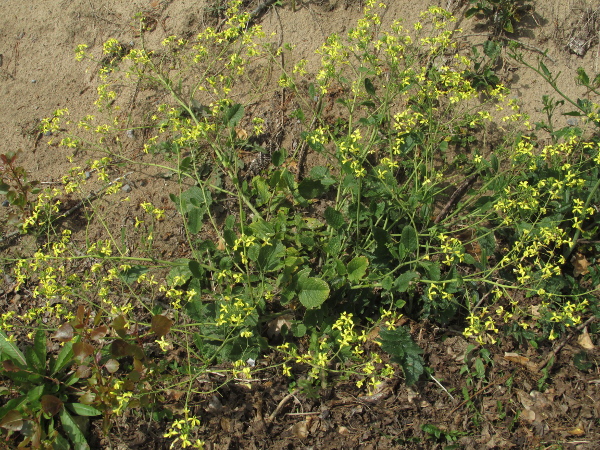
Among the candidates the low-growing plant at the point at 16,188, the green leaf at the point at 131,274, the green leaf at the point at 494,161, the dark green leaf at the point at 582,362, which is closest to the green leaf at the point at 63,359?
the green leaf at the point at 131,274

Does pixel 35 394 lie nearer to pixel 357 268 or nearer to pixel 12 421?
pixel 12 421

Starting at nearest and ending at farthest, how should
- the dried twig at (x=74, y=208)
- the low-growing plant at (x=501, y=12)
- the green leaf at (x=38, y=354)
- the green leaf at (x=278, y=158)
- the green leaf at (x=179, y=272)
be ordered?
the green leaf at (x=38, y=354)
the green leaf at (x=179, y=272)
the green leaf at (x=278, y=158)
the dried twig at (x=74, y=208)
the low-growing plant at (x=501, y=12)

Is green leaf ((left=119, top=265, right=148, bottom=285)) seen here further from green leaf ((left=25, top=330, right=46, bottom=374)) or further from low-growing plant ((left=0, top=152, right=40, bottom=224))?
low-growing plant ((left=0, top=152, right=40, bottom=224))

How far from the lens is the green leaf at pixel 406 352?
2.55 metres

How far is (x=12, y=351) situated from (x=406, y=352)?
2.34 metres

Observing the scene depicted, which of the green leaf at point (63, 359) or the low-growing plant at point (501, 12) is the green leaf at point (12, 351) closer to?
the green leaf at point (63, 359)

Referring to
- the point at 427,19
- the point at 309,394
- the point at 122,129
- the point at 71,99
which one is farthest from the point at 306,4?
→ the point at 309,394

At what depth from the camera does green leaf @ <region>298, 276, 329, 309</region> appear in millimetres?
2538

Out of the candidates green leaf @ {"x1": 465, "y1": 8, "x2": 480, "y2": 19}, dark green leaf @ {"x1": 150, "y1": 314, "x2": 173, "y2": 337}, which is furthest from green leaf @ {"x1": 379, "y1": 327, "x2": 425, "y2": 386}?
green leaf @ {"x1": 465, "y1": 8, "x2": 480, "y2": 19}

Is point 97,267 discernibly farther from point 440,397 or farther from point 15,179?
point 440,397

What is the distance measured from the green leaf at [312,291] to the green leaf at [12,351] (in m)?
1.72

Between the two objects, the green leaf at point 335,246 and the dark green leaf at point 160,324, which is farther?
the green leaf at point 335,246

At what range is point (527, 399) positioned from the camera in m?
2.75

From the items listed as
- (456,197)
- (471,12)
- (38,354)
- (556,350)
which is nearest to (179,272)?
(38,354)
